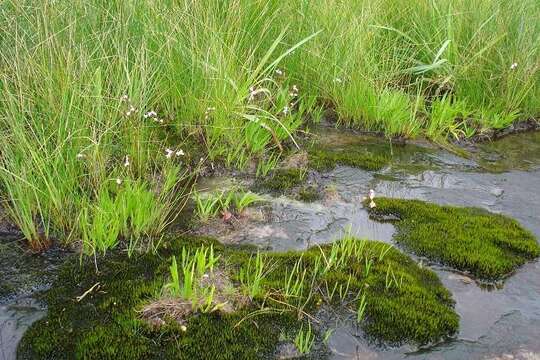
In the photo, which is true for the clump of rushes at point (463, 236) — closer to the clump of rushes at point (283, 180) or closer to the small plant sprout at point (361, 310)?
the clump of rushes at point (283, 180)

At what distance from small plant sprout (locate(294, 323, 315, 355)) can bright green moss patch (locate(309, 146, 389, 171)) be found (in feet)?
7.78

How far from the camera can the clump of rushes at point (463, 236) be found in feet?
13.1

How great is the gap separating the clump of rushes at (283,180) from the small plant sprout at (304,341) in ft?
6.38

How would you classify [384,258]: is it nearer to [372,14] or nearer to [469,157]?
[469,157]

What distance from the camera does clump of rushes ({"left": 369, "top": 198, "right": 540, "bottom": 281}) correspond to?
13.1 feet

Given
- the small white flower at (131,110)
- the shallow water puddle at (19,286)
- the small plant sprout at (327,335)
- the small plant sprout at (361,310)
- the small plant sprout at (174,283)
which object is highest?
the small white flower at (131,110)

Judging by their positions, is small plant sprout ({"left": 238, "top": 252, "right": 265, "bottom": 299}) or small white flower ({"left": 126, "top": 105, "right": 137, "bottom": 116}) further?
small white flower ({"left": 126, "top": 105, "right": 137, "bottom": 116})

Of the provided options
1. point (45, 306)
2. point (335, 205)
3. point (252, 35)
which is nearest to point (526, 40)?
point (252, 35)

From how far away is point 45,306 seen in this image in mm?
3371

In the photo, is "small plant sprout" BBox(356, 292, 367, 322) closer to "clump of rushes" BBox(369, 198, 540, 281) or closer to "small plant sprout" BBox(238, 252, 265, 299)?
"small plant sprout" BBox(238, 252, 265, 299)

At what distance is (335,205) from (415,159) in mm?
1473

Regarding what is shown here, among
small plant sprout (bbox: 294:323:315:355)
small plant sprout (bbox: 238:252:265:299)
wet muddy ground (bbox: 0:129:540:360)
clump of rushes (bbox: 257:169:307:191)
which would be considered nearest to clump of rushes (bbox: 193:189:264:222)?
wet muddy ground (bbox: 0:129:540:360)

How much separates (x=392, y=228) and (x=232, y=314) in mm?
1741

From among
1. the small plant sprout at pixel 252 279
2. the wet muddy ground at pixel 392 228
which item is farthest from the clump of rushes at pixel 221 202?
the small plant sprout at pixel 252 279
